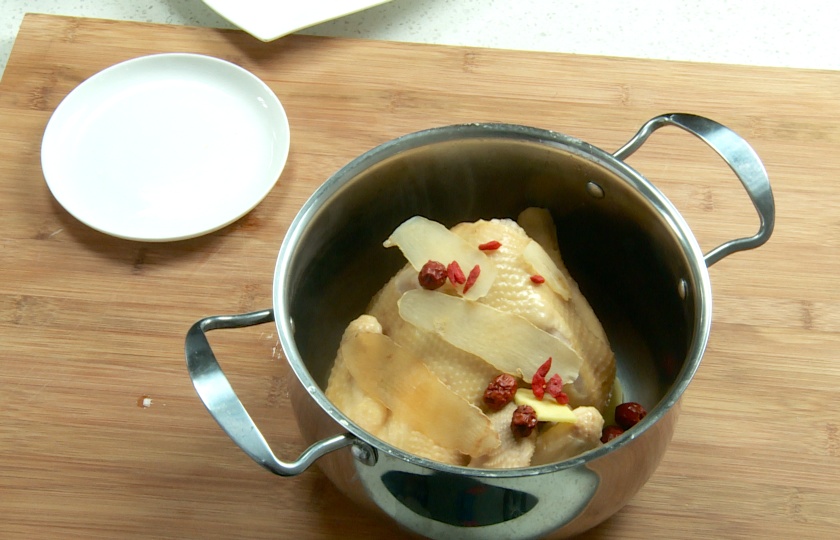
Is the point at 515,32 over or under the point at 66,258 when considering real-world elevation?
over

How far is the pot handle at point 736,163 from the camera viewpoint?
3.11ft

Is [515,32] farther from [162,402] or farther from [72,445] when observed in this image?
[72,445]

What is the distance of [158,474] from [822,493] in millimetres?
778

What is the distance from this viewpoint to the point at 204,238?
48.1 inches

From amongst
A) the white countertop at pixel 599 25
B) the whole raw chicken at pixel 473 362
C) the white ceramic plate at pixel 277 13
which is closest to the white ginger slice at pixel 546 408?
the whole raw chicken at pixel 473 362

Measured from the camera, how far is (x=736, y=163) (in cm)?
97

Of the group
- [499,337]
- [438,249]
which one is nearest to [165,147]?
[438,249]

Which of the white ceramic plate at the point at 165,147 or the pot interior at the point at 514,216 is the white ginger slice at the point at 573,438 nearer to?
the pot interior at the point at 514,216

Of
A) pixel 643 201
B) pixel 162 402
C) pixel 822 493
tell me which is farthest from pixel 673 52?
pixel 162 402

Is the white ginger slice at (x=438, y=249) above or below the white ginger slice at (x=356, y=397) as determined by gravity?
above

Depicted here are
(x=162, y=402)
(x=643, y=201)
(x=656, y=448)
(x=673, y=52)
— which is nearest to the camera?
(x=656, y=448)

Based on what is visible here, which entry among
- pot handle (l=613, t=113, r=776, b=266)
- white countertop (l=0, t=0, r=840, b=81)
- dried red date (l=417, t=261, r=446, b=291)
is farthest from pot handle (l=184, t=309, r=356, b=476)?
white countertop (l=0, t=0, r=840, b=81)

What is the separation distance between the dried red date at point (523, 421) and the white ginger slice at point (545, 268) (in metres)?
0.16

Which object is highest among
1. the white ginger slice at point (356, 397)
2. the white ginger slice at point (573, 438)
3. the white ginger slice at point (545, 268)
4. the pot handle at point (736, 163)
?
the pot handle at point (736, 163)
